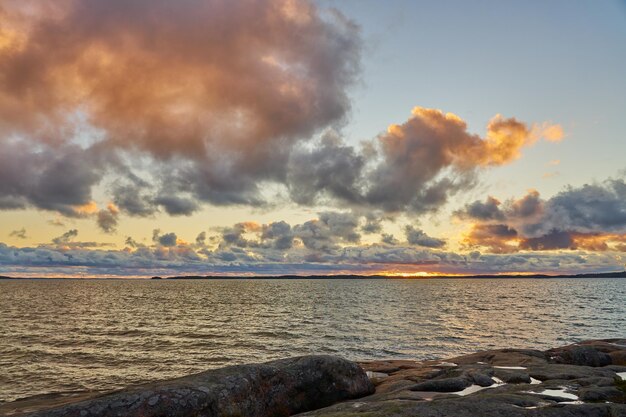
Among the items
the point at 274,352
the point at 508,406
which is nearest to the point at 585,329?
the point at 274,352

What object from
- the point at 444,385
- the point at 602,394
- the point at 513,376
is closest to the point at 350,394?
the point at 444,385

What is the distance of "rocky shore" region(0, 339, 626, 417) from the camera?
12.4 m

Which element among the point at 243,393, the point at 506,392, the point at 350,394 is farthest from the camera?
the point at 350,394

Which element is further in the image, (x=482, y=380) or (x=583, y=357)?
(x=583, y=357)

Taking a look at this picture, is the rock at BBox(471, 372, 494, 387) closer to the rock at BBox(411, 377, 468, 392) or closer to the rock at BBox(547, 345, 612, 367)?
the rock at BBox(411, 377, 468, 392)

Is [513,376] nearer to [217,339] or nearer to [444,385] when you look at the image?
[444,385]

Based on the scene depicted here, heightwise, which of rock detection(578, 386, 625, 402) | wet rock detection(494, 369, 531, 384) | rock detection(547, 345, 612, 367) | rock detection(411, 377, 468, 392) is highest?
rock detection(578, 386, 625, 402)

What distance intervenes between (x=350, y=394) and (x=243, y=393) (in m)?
5.11

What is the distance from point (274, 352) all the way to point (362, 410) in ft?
105

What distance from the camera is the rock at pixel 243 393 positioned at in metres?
13.1

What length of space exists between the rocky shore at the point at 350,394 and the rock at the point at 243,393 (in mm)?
32

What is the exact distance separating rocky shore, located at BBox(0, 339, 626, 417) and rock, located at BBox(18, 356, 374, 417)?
0.03 metres

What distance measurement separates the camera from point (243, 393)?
15.1 meters

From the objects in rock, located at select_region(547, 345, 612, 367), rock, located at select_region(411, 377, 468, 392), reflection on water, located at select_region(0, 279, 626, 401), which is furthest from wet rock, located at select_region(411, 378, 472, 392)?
reflection on water, located at select_region(0, 279, 626, 401)
